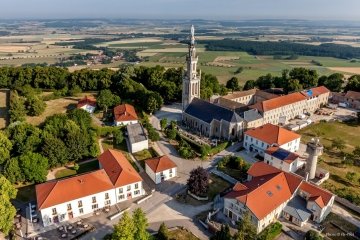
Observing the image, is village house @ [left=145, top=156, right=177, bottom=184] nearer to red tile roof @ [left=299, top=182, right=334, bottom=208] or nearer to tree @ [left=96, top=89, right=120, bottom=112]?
red tile roof @ [left=299, top=182, right=334, bottom=208]

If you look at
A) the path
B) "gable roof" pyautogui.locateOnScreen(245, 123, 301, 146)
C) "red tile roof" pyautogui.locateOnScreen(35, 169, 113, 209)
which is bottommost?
the path

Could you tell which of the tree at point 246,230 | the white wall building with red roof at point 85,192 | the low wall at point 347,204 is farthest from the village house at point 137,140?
the low wall at point 347,204

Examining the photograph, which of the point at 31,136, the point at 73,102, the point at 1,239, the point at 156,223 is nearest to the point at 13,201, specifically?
the point at 1,239

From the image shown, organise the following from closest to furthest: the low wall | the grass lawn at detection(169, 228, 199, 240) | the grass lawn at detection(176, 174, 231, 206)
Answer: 1. the grass lawn at detection(169, 228, 199, 240)
2. the low wall
3. the grass lawn at detection(176, 174, 231, 206)

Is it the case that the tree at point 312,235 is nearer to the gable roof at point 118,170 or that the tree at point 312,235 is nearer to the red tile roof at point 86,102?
the gable roof at point 118,170

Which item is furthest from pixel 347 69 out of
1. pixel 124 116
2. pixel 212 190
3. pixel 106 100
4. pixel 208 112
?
pixel 212 190

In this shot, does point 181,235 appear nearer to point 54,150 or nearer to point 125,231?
point 125,231

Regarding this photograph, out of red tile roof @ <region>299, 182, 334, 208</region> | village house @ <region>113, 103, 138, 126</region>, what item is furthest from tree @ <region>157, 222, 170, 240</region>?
village house @ <region>113, 103, 138, 126</region>
